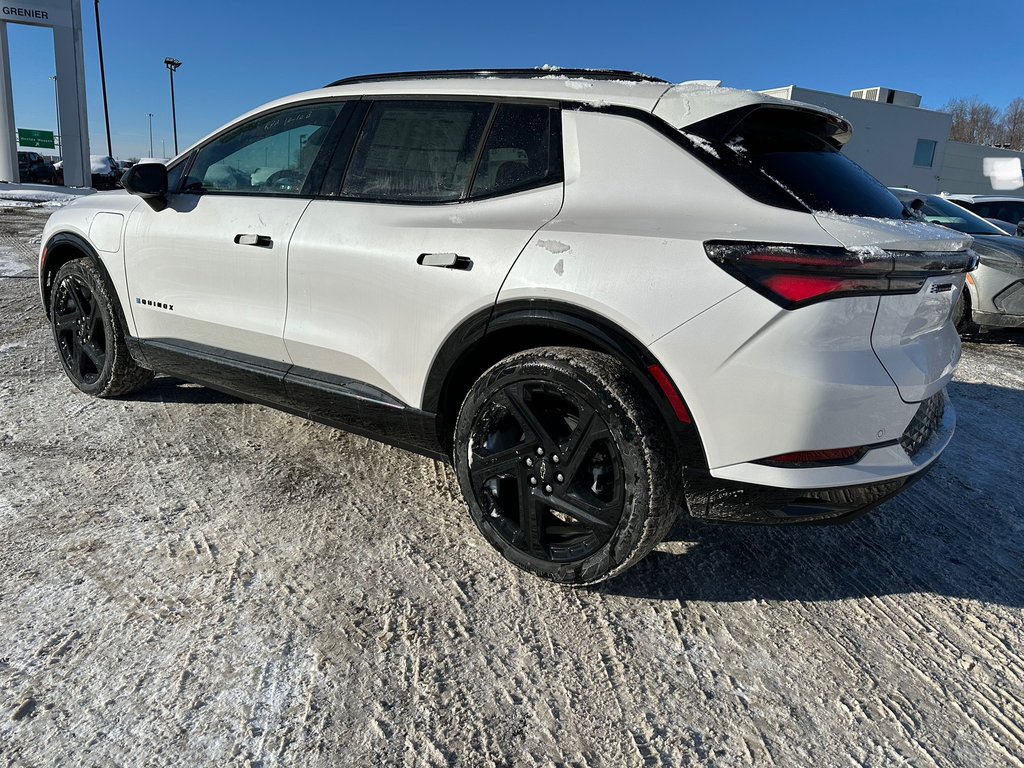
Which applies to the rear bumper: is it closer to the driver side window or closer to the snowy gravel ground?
the snowy gravel ground

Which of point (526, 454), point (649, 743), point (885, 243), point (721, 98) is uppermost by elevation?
point (721, 98)

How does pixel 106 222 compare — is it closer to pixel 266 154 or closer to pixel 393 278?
pixel 266 154

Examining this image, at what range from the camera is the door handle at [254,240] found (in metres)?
3.07

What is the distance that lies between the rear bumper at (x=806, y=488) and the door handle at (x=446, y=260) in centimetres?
106

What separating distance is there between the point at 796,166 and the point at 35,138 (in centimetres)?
4427

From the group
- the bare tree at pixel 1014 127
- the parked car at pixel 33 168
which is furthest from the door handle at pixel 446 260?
the bare tree at pixel 1014 127

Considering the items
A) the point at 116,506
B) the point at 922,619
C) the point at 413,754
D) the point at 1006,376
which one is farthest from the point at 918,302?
the point at 1006,376

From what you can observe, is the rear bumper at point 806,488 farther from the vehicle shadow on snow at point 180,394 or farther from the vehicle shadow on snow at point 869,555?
the vehicle shadow on snow at point 180,394

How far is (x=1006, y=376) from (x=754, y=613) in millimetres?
4748

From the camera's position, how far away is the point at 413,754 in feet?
5.74

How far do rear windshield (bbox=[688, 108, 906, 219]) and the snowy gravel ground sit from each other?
138 centimetres

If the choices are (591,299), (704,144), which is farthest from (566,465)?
(704,144)

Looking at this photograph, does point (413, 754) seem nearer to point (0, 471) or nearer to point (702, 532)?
point (702, 532)

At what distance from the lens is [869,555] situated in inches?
113
